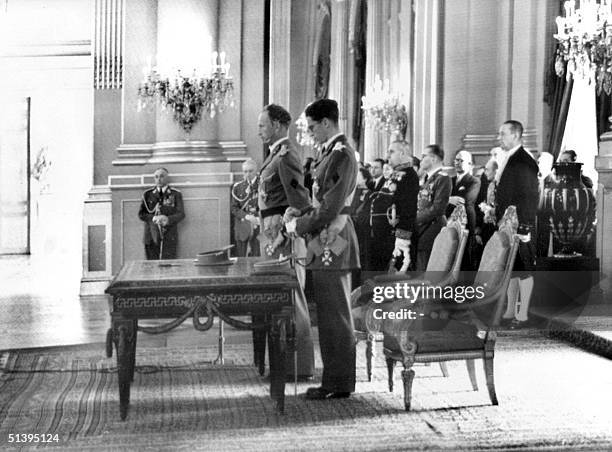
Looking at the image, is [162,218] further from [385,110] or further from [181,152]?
[385,110]

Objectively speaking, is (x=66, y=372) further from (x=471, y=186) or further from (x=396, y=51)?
(x=396, y=51)

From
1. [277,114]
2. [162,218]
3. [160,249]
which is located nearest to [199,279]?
[277,114]

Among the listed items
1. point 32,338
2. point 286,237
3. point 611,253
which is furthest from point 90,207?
point 286,237

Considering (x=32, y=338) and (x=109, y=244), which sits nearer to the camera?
(x=32, y=338)

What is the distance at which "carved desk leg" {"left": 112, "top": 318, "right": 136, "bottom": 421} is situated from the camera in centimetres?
473

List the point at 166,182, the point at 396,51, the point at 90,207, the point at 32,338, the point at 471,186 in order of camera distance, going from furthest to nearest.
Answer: the point at 396,51 → the point at 90,207 → the point at 166,182 → the point at 471,186 → the point at 32,338

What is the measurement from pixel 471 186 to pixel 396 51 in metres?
4.99

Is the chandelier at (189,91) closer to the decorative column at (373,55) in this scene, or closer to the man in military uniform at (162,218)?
the man in military uniform at (162,218)

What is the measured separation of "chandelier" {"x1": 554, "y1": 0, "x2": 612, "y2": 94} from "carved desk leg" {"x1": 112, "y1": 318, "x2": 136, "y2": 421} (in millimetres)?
4533

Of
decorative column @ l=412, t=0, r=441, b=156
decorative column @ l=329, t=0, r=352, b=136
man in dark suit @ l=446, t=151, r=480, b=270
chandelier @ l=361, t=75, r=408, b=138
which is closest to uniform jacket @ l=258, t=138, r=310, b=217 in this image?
man in dark suit @ l=446, t=151, r=480, b=270

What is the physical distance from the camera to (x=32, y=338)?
285 inches

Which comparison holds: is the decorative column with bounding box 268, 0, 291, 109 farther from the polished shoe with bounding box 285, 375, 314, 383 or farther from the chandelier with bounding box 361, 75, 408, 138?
the polished shoe with bounding box 285, 375, 314, 383

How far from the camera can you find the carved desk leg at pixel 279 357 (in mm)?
4820

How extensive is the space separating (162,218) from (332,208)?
208 inches
